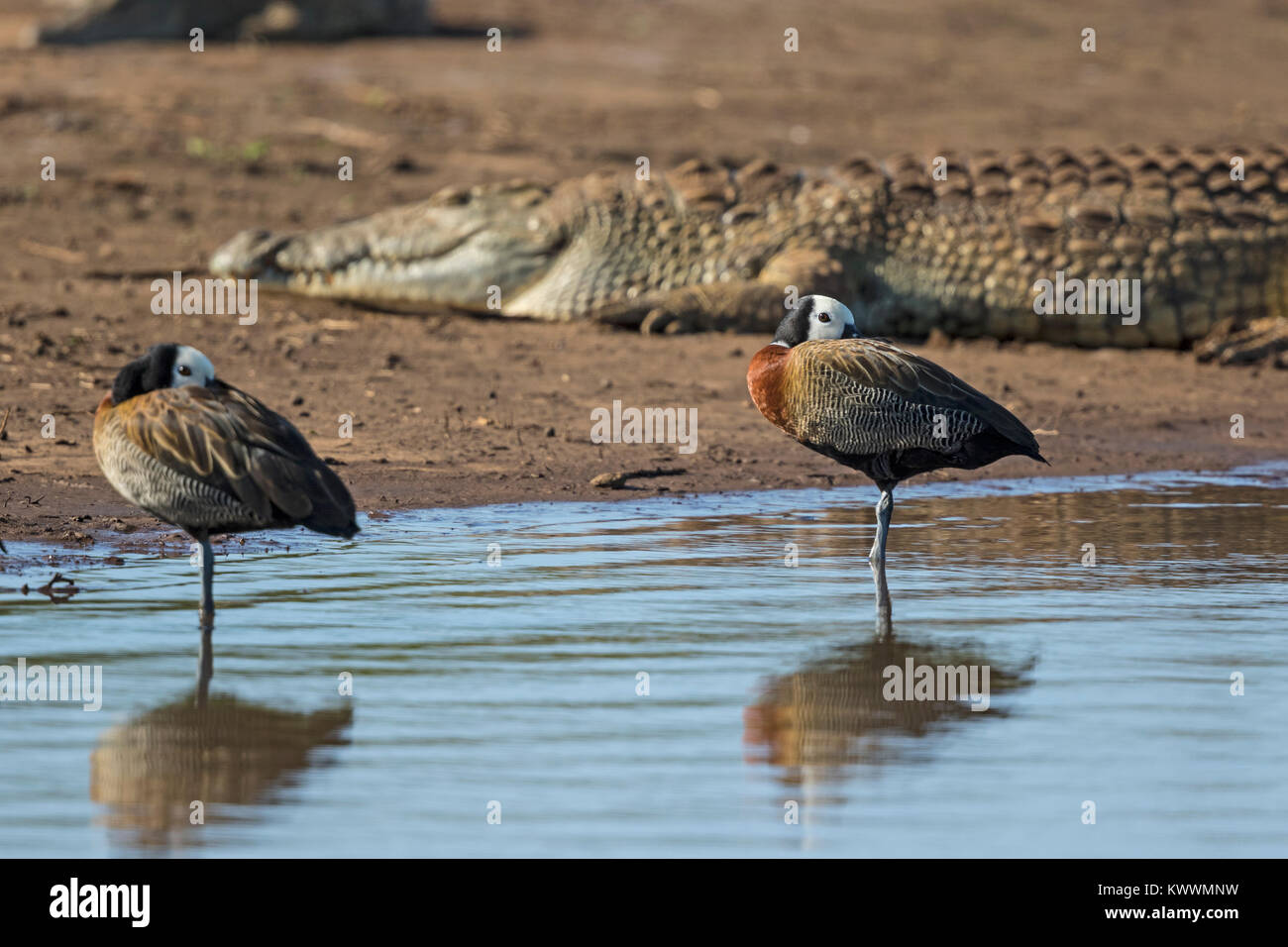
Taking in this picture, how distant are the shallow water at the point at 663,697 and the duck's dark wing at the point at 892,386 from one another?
563mm

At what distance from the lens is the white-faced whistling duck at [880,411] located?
228 inches

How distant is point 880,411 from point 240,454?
6.22 ft

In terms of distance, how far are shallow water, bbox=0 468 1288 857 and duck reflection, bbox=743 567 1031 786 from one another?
0.5 inches

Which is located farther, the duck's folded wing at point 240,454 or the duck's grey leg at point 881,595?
the duck's grey leg at point 881,595

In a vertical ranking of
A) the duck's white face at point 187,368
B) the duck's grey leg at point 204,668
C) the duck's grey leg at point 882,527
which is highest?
the duck's white face at point 187,368

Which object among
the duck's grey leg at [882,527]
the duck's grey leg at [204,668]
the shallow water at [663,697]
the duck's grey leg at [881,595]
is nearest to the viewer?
the shallow water at [663,697]

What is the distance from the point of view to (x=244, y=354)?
975 cm

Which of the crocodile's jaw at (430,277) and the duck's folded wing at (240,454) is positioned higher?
the crocodile's jaw at (430,277)

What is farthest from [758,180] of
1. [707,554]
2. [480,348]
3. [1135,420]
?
[707,554]

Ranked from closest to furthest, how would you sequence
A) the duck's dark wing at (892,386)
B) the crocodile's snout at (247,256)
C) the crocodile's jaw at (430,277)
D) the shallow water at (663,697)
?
the shallow water at (663,697)
the duck's dark wing at (892,386)
the crocodile's snout at (247,256)
the crocodile's jaw at (430,277)

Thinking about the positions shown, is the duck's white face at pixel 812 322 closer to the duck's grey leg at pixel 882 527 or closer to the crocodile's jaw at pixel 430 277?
the duck's grey leg at pixel 882 527

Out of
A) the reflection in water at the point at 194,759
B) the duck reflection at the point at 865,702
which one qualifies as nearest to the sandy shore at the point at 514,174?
the reflection in water at the point at 194,759

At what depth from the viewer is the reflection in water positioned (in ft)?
12.8

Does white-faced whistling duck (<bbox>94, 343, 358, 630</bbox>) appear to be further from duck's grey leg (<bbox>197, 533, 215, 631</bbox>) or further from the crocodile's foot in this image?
the crocodile's foot
